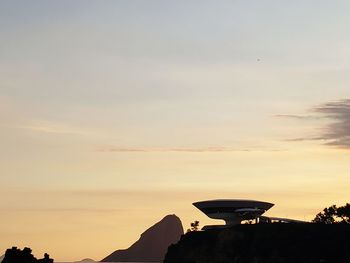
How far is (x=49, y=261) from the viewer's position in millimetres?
181625

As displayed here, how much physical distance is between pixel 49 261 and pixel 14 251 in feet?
27.1

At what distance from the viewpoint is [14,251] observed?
Answer: 18225 cm
